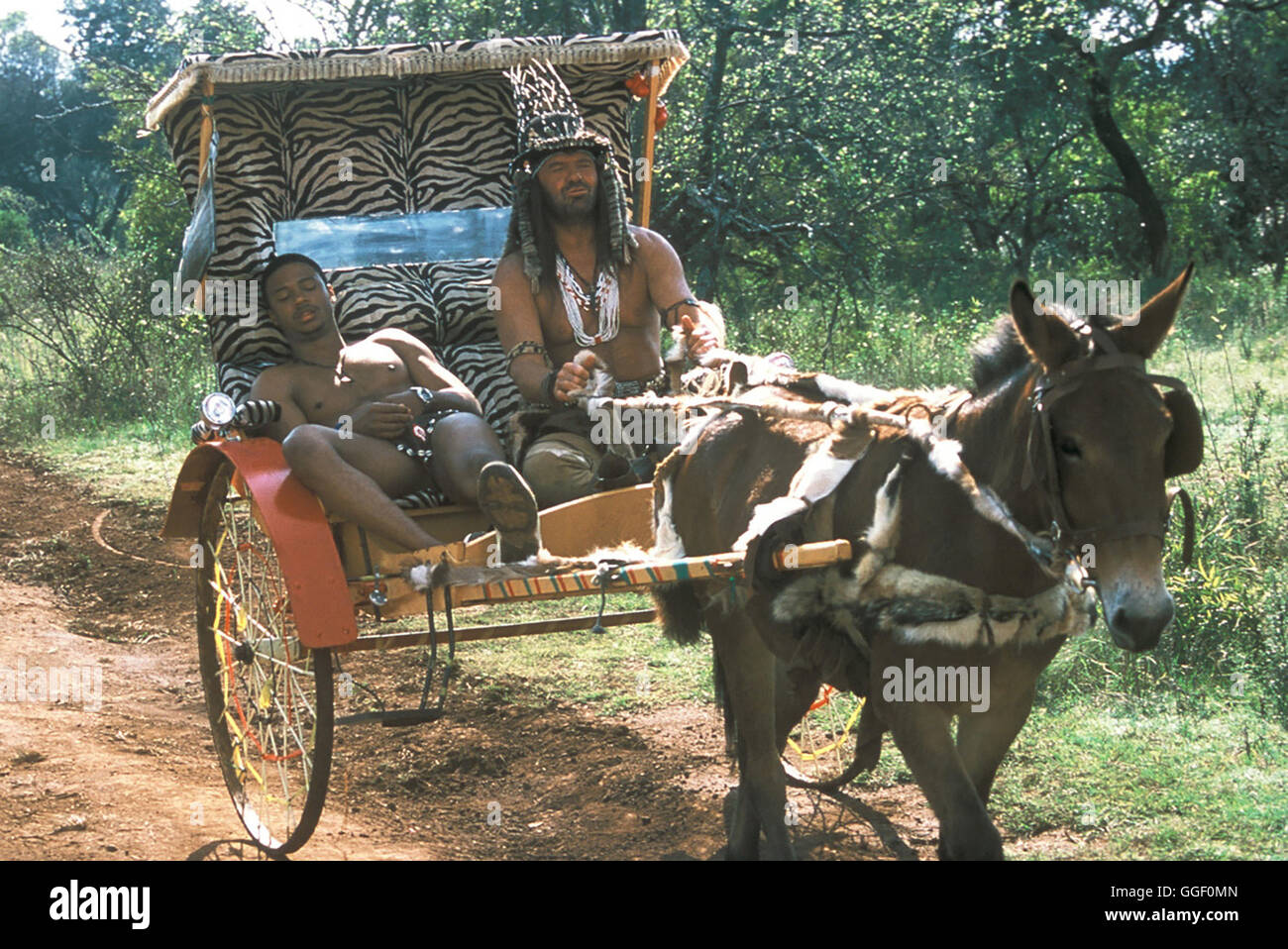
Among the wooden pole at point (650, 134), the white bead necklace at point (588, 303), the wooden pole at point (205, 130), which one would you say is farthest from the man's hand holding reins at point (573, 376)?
the wooden pole at point (205, 130)

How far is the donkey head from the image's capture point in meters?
3.06

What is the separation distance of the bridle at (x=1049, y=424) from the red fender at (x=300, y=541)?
2.18 meters

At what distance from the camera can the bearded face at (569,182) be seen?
5.45 meters

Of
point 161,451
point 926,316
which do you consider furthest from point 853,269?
point 161,451

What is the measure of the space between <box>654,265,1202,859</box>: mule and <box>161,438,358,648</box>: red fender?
125 cm

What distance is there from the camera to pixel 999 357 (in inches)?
140

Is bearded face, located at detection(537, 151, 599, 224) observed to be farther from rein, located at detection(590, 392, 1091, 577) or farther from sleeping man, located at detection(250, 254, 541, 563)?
rein, located at detection(590, 392, 1091, 577)

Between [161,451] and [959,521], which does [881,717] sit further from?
[161,451]

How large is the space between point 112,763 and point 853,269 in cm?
760

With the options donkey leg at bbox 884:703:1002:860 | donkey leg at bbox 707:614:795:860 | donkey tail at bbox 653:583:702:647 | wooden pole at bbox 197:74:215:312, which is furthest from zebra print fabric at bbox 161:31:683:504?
donkey leg at bbox 884:703:1002:860

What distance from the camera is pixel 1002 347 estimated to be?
356cm

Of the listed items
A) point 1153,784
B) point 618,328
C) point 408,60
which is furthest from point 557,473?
point 408,60

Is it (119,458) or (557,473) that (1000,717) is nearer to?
(557,473)

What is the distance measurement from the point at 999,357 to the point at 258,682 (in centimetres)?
297
